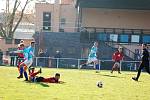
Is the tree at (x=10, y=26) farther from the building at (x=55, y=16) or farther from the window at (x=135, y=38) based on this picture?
the window at (x=135, y=38)

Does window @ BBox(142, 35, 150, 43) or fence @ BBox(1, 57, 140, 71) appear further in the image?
window @ BBox(142, 35, 150, 43)

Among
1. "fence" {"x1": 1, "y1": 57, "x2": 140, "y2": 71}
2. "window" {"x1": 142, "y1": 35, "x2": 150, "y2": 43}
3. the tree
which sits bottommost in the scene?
"fence" {"x1": 1, "y1": 57, "x2": 140, "y2": 71}

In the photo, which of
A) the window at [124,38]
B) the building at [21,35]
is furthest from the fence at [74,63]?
the building at [21,35]

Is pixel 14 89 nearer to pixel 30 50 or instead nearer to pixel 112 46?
pixel 30 50

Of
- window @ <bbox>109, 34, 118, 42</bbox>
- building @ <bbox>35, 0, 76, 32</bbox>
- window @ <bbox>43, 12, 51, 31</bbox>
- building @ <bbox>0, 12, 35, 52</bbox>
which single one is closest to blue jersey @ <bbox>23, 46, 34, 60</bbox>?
window @ <bbox>109, 34, 118, 42</bbox>

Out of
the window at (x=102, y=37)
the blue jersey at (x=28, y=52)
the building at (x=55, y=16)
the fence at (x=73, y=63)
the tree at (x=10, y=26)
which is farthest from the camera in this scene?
the tree at (x=10, y=26)

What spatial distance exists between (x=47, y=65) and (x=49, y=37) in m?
5.95

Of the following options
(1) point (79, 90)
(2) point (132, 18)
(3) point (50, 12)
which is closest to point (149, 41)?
(2) point (132, 18)

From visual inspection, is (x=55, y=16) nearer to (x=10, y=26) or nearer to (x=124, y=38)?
(x=10, y=26)

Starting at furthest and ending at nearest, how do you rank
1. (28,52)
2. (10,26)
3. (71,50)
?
(10,26)
(71,50)
(28,52)

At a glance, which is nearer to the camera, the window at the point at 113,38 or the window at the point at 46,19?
the window at the point at 113,38

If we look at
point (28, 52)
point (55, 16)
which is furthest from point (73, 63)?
point (28, 52)

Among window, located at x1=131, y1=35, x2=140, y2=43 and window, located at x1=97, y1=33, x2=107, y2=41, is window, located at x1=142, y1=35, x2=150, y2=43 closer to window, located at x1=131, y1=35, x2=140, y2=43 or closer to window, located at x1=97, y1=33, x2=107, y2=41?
window, located at x1=131, y1=35, x2=140, y2=43

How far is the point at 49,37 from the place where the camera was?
44.6 metres
